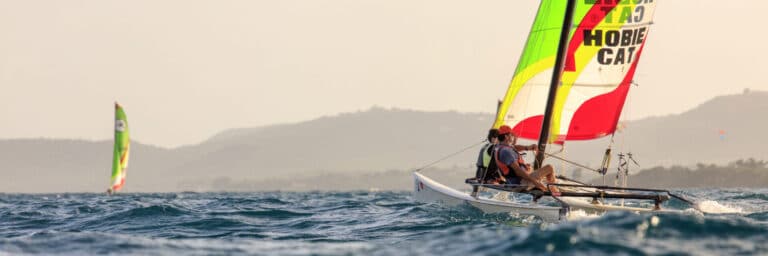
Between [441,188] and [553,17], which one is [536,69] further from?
[441,188]

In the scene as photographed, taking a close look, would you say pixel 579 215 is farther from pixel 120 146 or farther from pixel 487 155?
pixel 120 146

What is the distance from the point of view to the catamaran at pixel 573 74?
20.9 meters

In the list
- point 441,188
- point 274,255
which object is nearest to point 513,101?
point 441,188

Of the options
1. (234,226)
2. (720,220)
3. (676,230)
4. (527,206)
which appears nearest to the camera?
(676,230)

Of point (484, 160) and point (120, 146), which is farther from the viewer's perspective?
point (120, 146)

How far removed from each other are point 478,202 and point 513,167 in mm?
1200

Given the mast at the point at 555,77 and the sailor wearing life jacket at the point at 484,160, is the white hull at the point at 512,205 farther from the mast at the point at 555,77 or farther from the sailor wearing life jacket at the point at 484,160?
the mast at the point at 555,77

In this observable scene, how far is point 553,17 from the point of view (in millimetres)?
21984

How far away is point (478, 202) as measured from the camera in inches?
734

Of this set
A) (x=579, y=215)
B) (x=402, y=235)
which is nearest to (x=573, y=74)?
(x=579, y=215)

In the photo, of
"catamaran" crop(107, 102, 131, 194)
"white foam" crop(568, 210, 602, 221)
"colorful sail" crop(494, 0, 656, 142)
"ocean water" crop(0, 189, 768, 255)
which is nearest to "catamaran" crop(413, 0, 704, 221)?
"colorful sail" crop(494, 0, 656, 142)

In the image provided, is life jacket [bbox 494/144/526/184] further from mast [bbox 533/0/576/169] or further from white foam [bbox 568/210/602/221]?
mast [bbox 533/0/576/169]

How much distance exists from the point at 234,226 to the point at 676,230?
10.2 meters

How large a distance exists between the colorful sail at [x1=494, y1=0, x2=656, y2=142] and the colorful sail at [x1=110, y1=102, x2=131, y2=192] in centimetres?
4733
